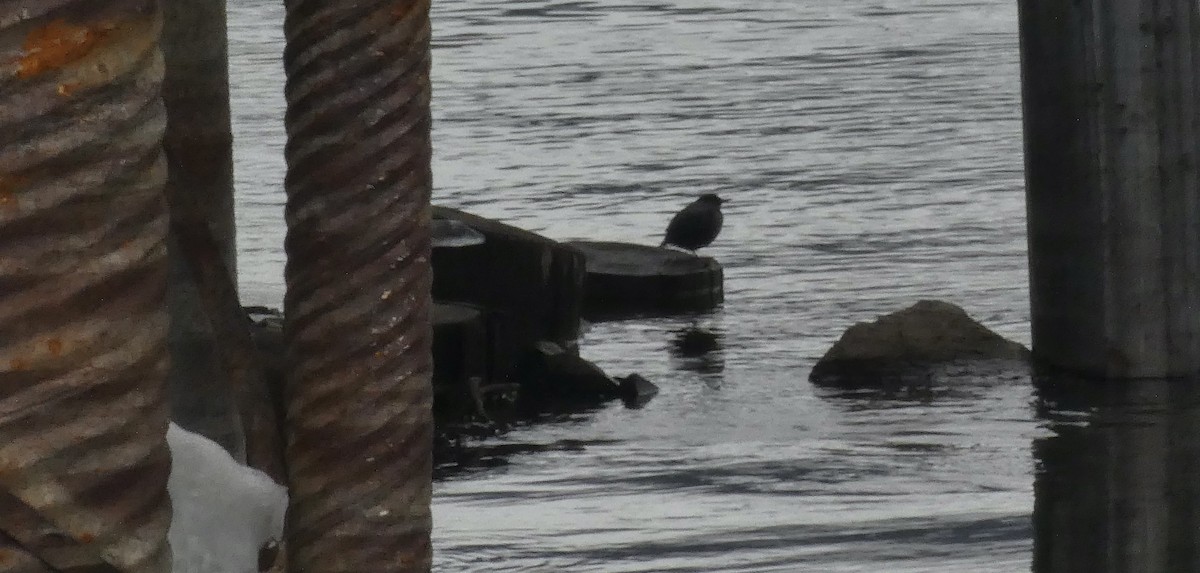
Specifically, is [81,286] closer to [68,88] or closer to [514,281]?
[68,88]

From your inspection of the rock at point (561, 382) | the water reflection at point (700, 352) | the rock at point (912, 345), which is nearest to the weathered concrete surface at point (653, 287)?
the water reflection at point (700, 352)

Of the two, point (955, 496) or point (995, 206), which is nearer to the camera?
point (955, 496)

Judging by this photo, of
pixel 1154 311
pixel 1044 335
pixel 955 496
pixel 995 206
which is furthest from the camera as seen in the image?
pixel 995 206

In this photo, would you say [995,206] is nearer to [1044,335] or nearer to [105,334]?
[1044,335]

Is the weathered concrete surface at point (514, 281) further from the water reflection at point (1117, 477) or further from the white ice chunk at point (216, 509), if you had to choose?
the white ice chunk at point (216, 509)

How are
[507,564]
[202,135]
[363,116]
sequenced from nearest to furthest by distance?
1. [363,116]
2. [202,135]
3. [507,564]

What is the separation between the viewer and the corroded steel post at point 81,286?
152cm

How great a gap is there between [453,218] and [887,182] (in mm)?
5678

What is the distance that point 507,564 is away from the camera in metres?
6.43

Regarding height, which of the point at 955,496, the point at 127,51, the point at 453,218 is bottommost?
the point at 955,496

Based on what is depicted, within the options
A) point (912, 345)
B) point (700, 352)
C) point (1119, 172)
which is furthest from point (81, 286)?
point (700, 352)

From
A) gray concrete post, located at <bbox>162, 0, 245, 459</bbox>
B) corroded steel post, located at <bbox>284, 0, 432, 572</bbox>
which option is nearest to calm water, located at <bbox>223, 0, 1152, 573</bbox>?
gray concrete post, located at <bbox>162, 0, 245, 459</bbox>

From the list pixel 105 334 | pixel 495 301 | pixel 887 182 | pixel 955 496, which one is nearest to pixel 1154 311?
pixel 955 496

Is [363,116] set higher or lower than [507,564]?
higher
